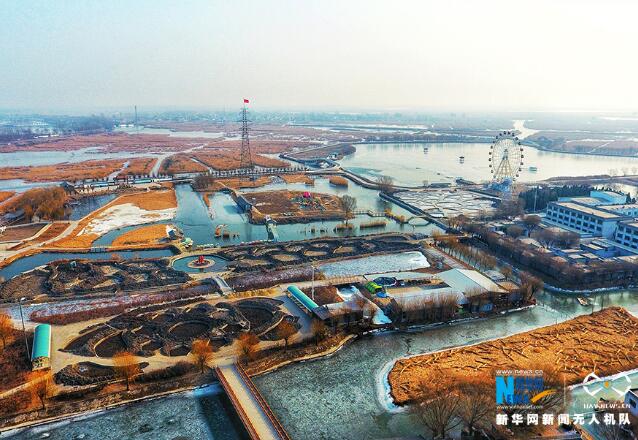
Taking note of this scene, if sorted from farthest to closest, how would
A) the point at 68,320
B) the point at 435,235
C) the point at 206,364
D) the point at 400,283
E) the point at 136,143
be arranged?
the point at 136,143 → the point at 435,235 → the point at 400,283 → the point at 68,320 → the point at 206,364

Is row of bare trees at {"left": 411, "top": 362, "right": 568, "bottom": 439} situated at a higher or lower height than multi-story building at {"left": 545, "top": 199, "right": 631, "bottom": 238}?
lower

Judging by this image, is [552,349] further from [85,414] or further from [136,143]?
[136,143]

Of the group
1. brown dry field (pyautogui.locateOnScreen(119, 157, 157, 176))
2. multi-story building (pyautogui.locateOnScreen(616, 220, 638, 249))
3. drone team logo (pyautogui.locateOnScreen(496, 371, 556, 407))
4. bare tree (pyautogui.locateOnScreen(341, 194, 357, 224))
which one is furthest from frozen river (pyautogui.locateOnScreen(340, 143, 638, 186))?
drone team logo (pyautogui.locateOnScreen(496, 371, 556, 407))

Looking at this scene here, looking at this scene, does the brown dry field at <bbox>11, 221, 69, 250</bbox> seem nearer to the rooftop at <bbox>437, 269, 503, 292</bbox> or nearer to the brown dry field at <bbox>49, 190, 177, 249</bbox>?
the brown dry field at <bbox>49, 190, 177, 249</bbox>

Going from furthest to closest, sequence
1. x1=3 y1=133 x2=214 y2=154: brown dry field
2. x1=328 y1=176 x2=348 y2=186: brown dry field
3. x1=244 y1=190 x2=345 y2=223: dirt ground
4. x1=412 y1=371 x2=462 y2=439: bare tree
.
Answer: x1=3 y1=133 x2=214 y2=154: brown dry field < x1=328 y1=176 x2=348 y2=186: brown dry field < x1=244 y1=190 x2=345 y2=223: dirt ground < x1=412 y1=371 x2=462 y2=439: bare tree

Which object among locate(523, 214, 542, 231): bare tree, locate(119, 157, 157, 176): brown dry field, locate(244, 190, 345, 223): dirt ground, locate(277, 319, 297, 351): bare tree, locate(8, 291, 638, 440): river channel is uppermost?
locate(119, 157, 157, 176): brown dry field

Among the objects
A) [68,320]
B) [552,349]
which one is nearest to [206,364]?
[68,320]

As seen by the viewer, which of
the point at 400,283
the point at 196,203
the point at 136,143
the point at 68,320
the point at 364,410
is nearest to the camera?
the point at 364,410
